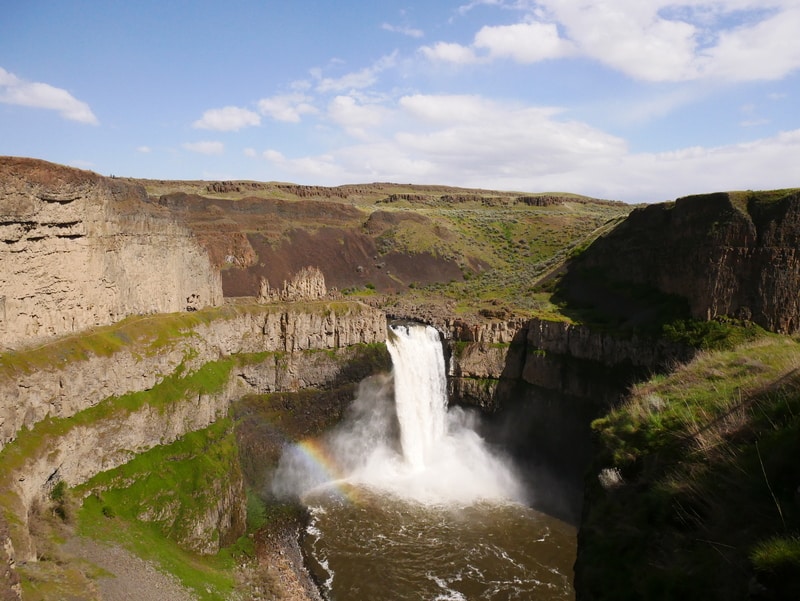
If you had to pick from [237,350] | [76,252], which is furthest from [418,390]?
[76,252]

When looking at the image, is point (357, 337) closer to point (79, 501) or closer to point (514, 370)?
point (514, 370)

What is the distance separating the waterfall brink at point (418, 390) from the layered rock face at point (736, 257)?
1890 centimetres

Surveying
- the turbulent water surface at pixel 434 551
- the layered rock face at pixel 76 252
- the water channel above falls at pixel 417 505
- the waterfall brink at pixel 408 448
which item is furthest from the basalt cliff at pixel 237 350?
the turbulent water surface at pixel 434 551

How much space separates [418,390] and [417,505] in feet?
34.8

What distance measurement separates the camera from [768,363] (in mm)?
15805

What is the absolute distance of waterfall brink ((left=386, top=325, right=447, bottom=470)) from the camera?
4425 cm

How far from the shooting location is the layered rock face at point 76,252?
25.9m

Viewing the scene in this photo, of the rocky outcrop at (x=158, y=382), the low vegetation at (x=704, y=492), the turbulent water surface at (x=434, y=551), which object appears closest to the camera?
the low vegetation at (x=704, y=492)

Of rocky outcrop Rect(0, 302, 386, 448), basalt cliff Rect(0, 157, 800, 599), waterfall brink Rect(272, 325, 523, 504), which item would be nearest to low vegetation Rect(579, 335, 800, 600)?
basalt cliff Rect(0, 157, 800, 599)

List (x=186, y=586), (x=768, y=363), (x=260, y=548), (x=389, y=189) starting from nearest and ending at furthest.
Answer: (x=768, y=363) → (x=186, y=586) → (x=260, y=548) → (x=389, y=189)

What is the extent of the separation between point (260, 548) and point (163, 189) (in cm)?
9912

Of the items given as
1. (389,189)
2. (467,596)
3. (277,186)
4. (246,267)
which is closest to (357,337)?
(467,596)

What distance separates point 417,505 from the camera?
121 feet

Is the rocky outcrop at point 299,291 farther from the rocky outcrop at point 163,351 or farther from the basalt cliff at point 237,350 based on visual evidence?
the rocky outcrop at point 163,351
